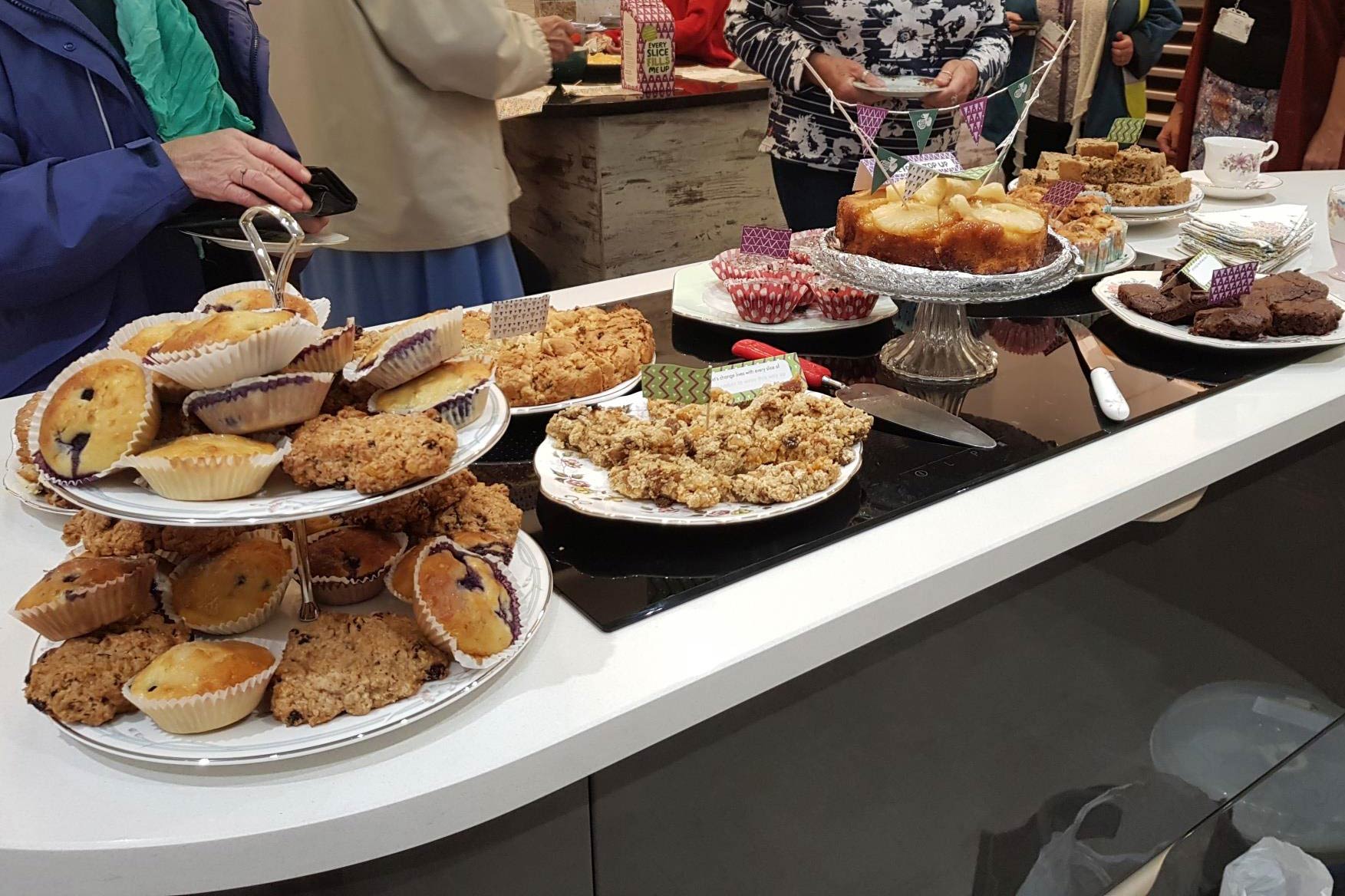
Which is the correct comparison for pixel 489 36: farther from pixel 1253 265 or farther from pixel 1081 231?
pixel 1253 265

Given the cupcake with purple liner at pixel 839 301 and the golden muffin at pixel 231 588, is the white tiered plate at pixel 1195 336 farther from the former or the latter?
the golden muffin at pixel 231 588

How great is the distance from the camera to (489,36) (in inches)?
80.4

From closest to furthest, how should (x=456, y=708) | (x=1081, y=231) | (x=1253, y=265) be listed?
(x=456, y=708) → (x=1253, y=265) → (x=1081, y=231)

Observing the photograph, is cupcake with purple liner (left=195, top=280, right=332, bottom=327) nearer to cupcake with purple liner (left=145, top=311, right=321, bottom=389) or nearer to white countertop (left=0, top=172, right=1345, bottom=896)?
cupcake with purple liner (left=145, top=311, right=321, bottom=389)

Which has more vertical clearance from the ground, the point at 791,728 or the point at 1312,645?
the point at 791,728

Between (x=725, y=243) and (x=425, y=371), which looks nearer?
(x=425, y=371)

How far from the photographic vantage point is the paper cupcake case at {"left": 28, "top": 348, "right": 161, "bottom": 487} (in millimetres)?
703

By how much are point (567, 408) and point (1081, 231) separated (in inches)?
41.9

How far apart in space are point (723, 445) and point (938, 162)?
0.60m

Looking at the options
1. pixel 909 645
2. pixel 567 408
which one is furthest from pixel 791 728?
pixel 567 408

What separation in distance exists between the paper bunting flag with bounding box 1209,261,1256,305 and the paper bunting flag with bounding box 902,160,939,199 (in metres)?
0.46

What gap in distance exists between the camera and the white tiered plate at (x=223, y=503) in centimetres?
67

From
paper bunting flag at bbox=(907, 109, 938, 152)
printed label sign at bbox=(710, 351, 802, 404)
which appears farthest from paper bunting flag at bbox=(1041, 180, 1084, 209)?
printed label sign at bbox=(710, 351, 802, 404)

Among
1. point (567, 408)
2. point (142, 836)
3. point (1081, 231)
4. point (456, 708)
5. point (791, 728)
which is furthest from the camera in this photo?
point (1081, 231)
